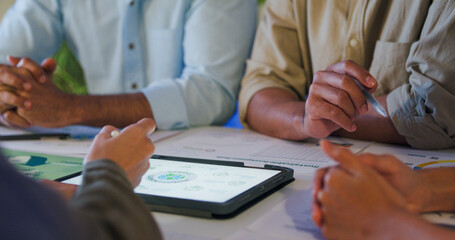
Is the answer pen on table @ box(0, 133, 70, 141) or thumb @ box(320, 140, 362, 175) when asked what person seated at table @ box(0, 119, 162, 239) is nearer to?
thumb @ box(320, 140, 362, 175)

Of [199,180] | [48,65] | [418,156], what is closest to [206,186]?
[199,180]

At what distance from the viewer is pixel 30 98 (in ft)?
3.43

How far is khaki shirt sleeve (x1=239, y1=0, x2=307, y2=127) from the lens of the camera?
1124 millimetres

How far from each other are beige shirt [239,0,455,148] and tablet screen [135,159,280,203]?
0.37m

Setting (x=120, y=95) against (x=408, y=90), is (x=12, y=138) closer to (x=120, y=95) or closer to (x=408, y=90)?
(x=120, y=95)

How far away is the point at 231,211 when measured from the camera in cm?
50

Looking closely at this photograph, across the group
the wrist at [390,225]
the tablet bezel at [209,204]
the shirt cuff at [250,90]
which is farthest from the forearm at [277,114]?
the wrist at [390,225]

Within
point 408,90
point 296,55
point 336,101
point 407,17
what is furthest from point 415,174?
point 296,55

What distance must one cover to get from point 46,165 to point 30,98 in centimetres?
36

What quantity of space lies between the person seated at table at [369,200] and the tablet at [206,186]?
0.12m

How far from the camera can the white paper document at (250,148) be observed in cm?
77

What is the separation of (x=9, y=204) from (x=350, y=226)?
0.97 feet

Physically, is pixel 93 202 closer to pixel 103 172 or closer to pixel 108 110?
pixel 103 172

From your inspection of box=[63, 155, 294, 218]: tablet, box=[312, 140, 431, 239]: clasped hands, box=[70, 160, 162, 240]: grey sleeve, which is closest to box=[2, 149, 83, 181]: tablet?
box=[63, 155, 294, 218]: tablet
